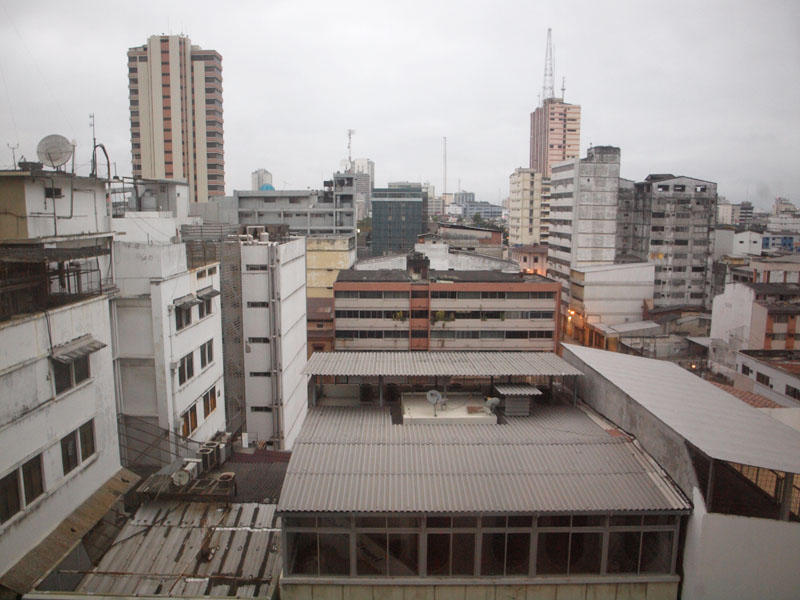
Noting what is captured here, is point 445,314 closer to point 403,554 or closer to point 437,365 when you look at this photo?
point 437,365

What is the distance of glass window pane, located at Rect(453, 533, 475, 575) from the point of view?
11.5m

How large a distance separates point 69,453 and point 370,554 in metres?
7.63

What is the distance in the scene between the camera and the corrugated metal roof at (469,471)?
11.3m

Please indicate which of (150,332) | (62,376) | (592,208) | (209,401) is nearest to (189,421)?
(209,401)

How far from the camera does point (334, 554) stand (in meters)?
11.6

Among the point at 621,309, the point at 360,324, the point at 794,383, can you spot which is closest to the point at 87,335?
the point at 360,324

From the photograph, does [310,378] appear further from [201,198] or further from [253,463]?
[201,198]

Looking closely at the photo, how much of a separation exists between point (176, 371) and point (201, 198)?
67.7 metres

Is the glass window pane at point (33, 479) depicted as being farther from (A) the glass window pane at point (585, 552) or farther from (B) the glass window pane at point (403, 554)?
(A) the glass window pane at point (585, 552)

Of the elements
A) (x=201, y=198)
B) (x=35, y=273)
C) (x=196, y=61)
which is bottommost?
(x=35, y=273)

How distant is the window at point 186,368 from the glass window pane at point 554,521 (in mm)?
12247

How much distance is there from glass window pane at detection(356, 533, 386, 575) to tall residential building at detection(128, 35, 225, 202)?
7545 centimetres

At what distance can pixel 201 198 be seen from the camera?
81.1 meters

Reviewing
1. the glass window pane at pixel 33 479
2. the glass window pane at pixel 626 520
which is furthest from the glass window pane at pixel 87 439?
the glass window pane at pixel 626 520
